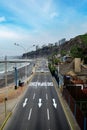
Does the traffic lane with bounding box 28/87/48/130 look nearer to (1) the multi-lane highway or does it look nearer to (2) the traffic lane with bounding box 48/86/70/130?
(1) the multi-lane highway

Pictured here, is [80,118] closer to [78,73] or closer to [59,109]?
[59,109]

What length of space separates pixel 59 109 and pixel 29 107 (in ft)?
17.5

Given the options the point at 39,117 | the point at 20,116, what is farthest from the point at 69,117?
the point at 20,116

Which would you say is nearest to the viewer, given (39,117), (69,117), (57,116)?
(69,117)

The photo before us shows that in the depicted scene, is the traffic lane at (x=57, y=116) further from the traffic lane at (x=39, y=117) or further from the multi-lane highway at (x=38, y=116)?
the traffic lane at (x=39, y=117)

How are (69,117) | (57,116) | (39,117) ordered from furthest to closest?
(57,116) < (39,117) < (69,117)

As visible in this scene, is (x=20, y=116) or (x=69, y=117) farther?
(x=20, y=116)

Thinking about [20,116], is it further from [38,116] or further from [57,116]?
[57,116]

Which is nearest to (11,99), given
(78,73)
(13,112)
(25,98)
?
(25,98)

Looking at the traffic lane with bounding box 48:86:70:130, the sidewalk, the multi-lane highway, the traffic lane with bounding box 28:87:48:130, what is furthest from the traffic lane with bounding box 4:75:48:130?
the sidewalk

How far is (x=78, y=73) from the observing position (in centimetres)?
9156

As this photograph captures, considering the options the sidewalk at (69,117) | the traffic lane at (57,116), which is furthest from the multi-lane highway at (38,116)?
the sidewalk at (69,117)

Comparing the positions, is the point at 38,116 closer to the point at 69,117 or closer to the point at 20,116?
the point at 20,116

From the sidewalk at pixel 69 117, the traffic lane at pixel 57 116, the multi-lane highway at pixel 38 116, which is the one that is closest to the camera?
the sidewalk at pixel 69 117
